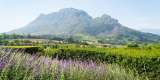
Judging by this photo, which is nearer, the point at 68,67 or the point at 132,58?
the point at 68,67

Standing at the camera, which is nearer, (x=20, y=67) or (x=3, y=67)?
(x=3, y=67)

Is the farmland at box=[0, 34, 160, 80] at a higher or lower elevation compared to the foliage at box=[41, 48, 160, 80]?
higher

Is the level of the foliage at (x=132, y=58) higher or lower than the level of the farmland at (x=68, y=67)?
lower

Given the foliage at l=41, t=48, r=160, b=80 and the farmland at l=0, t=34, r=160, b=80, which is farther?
the foliage at l=41, t=48, r=160, b=80

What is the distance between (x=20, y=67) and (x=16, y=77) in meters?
0.82

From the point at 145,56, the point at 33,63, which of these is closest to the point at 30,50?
the point at 145,56

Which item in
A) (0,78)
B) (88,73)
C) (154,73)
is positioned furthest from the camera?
(154,73)

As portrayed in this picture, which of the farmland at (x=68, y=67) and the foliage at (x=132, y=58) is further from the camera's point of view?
the foliage at (x=132, y=58)

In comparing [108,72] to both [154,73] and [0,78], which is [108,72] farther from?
[154,73]

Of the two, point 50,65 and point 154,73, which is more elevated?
point 50,65

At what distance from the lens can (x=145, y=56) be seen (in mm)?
19484

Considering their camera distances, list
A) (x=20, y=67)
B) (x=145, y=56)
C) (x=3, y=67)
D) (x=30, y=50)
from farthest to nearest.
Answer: (x=30, y=50)
(x=145, y=56)
(x=20, y=67)
(x=3, y=67)

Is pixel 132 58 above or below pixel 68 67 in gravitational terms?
below

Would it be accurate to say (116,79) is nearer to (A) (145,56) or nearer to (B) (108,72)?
(B) (108,72)
